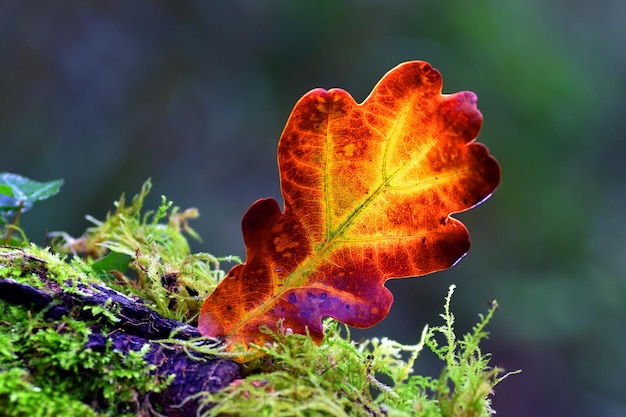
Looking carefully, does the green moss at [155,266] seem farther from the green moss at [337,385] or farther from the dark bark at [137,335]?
the green moss at [337,385]

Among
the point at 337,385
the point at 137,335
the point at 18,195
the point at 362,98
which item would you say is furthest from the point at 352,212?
the point at 362,98

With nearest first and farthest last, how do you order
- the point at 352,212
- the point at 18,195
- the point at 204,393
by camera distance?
the point at 204,393
the point at 352,212
the point at 18,195

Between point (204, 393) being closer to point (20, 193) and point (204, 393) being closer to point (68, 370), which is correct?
point (68, 370)

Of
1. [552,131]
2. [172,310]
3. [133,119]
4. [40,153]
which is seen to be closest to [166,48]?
[133,119]

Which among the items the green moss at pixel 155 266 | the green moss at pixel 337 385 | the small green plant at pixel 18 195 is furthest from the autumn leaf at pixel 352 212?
the small green plant at pixel 18 195

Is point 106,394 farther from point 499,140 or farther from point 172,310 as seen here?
point 499,140

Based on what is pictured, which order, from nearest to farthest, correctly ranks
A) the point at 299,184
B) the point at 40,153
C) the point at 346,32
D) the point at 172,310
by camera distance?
the point at 299,184
the point at 172,310
the point at 40,153
the point at 346,32

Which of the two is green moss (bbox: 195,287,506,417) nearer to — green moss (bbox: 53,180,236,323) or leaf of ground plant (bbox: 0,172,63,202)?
green moss (bbox: 53,180,236,323)
